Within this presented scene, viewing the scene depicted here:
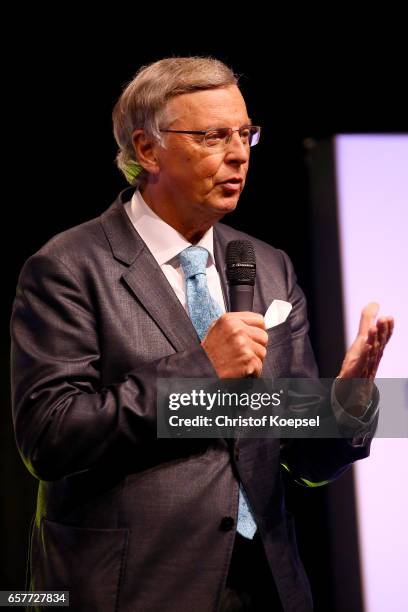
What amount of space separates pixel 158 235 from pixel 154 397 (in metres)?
0.44

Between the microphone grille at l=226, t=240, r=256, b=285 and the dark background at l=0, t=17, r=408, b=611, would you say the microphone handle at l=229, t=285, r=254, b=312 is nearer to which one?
the microphone grille at l=226, t=240, r=256, b=285

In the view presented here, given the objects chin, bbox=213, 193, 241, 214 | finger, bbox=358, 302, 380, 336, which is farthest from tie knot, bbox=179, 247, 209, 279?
finger, bbox=358, 302, 380, 336

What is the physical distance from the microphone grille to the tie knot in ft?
0.33

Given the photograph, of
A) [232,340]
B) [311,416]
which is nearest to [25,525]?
[311,416]

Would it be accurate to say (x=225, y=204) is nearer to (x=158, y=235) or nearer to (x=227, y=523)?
(x=158, y=235)

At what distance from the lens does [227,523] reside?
5.00 feet

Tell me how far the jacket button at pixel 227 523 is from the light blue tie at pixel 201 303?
1.7 inches

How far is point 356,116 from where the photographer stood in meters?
3.03

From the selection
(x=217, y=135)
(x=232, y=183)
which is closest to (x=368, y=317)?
(x=232, y=183)

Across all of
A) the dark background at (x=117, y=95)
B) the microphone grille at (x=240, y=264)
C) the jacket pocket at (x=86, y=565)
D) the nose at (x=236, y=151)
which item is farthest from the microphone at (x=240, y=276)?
the dark background at (x=117, y=95)

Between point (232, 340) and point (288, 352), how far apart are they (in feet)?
1.15

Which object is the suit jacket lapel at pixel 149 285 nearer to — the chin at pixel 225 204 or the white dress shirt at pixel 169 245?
the white dress shirt at pixel 169 245

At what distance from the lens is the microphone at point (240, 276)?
5.10 feet

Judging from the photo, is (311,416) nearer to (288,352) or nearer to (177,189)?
(288,352)
